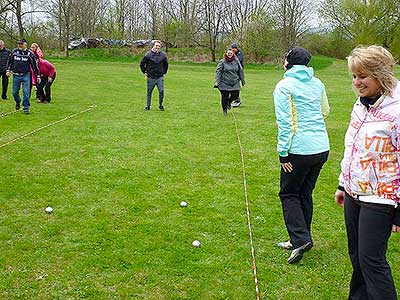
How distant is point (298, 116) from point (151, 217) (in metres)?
2.18

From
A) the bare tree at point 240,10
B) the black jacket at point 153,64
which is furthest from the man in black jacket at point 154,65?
the bare tree at point 240,10

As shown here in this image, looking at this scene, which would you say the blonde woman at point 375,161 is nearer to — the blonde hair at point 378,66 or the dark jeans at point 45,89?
the blonde hair at point 378,66

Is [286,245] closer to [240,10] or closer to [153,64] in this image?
[153,64]

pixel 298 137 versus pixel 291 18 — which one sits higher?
pixel 291 18

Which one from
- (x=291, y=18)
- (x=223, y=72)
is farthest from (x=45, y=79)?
(x=291, y=18)

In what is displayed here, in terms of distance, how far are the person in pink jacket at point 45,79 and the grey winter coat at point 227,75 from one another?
4974mm

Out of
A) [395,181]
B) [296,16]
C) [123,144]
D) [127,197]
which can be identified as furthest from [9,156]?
[296,16]

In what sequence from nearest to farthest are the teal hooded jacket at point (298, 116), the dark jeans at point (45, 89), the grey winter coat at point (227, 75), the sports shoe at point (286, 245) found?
the teal hooded jacket at point (298, 116) → the sports shoe at point (286, 245) → the grey winter coat at point (227, 75) → the dark jeans at point (45, 89)

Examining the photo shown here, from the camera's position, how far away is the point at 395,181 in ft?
9.17

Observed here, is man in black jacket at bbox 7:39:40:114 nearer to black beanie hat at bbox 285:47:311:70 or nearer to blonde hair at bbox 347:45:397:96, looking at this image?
black beanie hat at bbox 285:47:311:70

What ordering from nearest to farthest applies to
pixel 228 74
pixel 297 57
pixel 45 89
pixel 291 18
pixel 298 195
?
pixel 297 57
pixel 298 195
pixel 228 74
pixel 45 89
pixel 291 18

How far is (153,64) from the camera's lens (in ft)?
42.2

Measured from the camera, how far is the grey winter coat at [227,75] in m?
12.2

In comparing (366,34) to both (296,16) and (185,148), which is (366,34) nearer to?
(296,16)
